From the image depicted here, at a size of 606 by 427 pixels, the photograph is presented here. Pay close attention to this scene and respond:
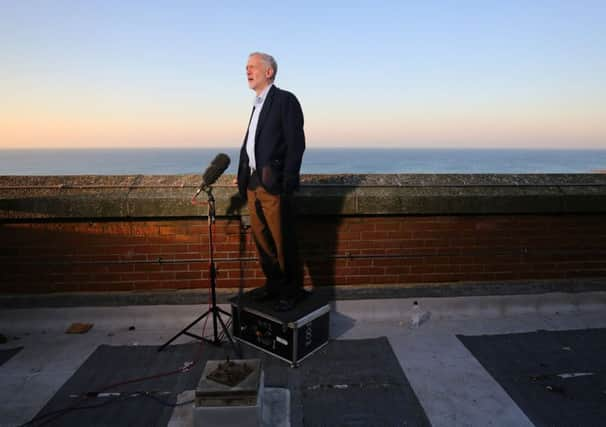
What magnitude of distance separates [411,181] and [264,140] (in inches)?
73.2

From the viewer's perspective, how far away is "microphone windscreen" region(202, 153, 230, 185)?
12.1 ft

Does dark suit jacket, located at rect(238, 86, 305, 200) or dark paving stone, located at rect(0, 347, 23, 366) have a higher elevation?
dark suit jacket, located at rect(238, 86, 305, 200)

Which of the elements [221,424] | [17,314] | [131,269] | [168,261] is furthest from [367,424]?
[17,314]

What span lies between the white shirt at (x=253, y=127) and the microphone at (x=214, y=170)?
22cm

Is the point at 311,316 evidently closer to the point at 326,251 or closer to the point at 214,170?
the point at 326,251

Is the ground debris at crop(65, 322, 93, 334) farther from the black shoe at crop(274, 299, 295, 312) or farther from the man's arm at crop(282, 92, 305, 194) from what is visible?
the man's arm at crop(282, 92, 305, 194)

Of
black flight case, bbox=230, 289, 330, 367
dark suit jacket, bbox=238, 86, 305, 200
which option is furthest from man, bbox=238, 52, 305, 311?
black flight case, bbox=230, 289, 330, 367

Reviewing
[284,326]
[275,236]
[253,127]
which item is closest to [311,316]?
[284,326]

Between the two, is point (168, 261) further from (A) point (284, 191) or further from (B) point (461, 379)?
(B) point (461, 379)

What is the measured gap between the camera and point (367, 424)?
2.88m

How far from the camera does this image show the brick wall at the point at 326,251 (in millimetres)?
4336

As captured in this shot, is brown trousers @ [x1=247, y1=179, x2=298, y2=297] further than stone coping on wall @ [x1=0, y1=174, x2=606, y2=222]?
No

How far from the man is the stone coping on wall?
0.49 metres

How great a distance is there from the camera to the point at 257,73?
12.3 feet
